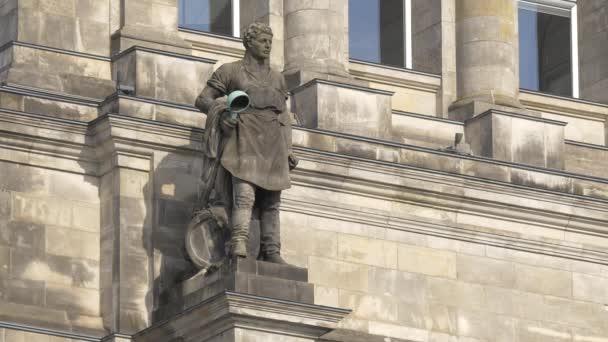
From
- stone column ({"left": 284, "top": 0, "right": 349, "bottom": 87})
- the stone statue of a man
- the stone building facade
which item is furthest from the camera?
stone column ({"left": 284, "top": 0, "right": 349, "bottom": 87})

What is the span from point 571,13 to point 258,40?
32.6ft

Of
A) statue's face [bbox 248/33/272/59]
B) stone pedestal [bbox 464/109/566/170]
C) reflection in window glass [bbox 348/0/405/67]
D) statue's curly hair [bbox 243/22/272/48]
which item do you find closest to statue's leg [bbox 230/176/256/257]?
statue's face [bbox 248/33/272/59]

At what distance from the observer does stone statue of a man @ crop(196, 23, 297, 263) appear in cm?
3606

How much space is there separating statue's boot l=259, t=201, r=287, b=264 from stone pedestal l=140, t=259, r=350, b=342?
30cm

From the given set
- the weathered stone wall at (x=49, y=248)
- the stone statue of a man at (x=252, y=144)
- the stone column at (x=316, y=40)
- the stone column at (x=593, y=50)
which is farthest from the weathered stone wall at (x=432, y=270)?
→ the stone column at (x=593, y=50)

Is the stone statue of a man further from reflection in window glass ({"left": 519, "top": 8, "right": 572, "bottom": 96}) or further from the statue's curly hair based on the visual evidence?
reflection in window glass ({"left": 519, "top": 8, "right": 572, "bottom": 96})

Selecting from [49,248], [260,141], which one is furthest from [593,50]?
[49,248]

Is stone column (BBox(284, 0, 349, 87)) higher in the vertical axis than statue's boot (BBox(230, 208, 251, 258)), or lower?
higher

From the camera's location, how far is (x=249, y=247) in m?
36.3

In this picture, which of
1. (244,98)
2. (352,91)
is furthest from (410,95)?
(244,98)

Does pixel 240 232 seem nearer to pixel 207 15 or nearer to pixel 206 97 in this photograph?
pixel 206 97

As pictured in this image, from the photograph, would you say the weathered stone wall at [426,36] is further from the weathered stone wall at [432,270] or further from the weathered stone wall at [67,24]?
the weathered stone wall at [67,24]

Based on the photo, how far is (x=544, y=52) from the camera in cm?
4500

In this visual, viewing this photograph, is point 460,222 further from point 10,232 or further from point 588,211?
point 10,232
